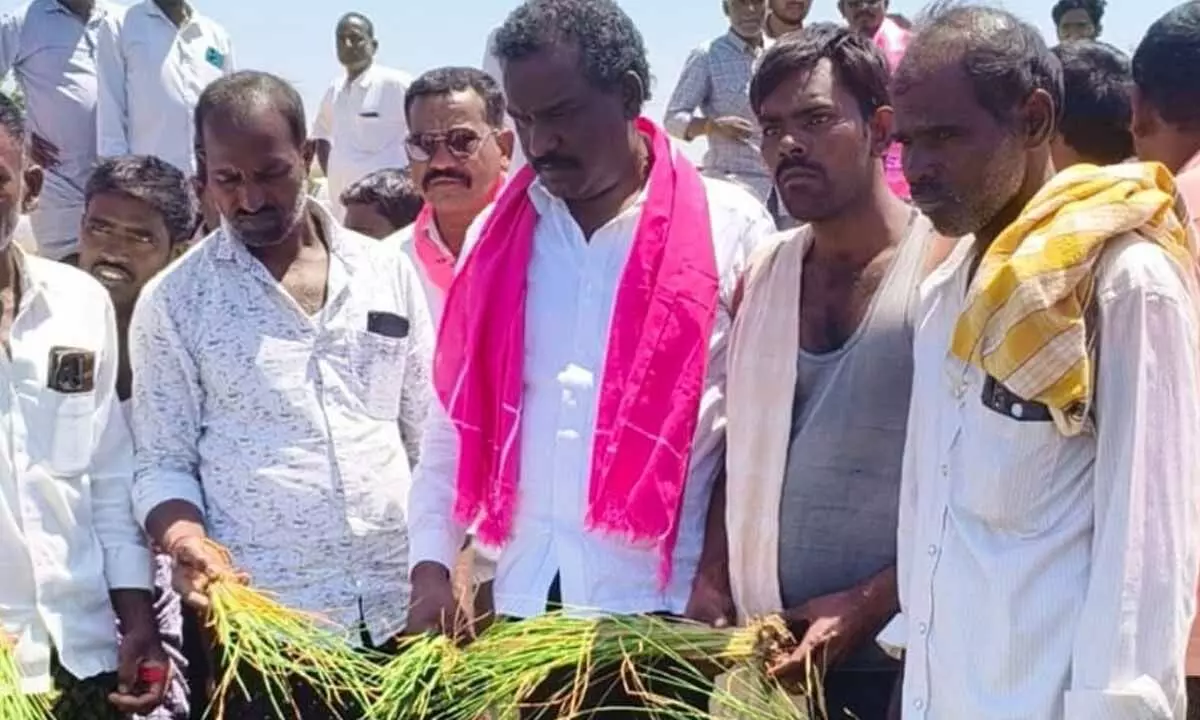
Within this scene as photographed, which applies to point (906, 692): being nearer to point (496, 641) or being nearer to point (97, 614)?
point (496, 641)

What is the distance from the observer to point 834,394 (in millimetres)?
2775

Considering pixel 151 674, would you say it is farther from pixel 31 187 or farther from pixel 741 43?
pixel 741 43

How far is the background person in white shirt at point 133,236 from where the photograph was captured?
3.65 metres

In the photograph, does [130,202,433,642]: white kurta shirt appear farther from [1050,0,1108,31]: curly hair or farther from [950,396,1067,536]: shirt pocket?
[1050,0,1108,31]: curly hair

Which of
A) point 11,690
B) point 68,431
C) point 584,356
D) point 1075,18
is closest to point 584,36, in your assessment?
point 584,356

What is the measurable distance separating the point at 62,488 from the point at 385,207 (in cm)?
259

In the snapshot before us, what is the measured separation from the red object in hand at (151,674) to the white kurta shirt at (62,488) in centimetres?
6

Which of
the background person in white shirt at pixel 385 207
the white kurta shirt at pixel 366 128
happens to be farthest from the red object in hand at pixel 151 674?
the white kurta shirt at pixel 366 128

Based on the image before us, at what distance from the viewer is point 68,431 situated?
309 centimetres

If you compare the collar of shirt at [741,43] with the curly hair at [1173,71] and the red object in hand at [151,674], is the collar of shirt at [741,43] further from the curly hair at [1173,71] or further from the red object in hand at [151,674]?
the red object in hand at [151,674]

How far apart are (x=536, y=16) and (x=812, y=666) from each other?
4.48 feet

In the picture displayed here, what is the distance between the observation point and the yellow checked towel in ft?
6.86

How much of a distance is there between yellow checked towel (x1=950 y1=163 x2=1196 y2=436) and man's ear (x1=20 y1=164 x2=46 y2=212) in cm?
204

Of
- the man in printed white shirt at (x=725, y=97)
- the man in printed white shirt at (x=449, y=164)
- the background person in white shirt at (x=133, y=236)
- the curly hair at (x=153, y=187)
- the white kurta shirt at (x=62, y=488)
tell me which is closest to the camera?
the white kurta shirt at (x=62, y=488)
